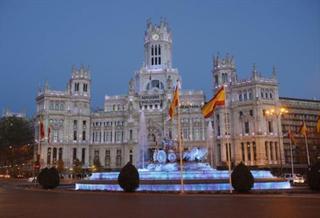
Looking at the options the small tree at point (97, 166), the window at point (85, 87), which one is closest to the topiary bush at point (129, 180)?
the small tree at point (97, 166)

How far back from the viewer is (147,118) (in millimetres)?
118438

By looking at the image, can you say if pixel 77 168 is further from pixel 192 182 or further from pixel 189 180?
pixel 192 182

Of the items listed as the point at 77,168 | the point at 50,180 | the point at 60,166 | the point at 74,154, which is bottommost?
the point at 50,180

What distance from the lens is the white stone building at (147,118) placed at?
101 metres

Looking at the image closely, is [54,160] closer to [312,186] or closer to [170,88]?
[170,88]

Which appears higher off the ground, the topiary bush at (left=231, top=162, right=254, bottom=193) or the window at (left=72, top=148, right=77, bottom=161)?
the window at (left=72, top=148, right=77, bottom=161)

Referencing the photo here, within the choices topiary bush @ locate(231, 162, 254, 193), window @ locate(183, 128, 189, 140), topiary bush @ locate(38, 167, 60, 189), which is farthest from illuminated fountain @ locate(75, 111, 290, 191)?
window @ locate(183, 128, 189, 140)

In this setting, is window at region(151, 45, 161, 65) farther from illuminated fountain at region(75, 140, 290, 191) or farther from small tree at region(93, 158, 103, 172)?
illuminated fountain at region(75, 140, 290, 191)

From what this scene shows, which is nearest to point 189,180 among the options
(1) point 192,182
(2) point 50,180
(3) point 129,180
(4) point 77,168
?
(1) point 192,182

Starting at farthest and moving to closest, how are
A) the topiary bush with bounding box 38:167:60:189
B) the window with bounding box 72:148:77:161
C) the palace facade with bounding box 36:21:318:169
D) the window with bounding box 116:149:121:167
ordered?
the window with bounding box 116:149:121:167
the window with bounding box 72:148:77:161
the palace facade with bounding box 36:21:318:169
the topiary bush with bounding box 38:167:60:189

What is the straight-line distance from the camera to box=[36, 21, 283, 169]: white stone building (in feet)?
333

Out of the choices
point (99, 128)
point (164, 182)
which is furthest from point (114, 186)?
point (99, 128)

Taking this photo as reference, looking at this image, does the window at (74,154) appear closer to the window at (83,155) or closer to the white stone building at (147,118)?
the white stone building at (147,118)

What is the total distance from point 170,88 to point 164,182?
272ft
